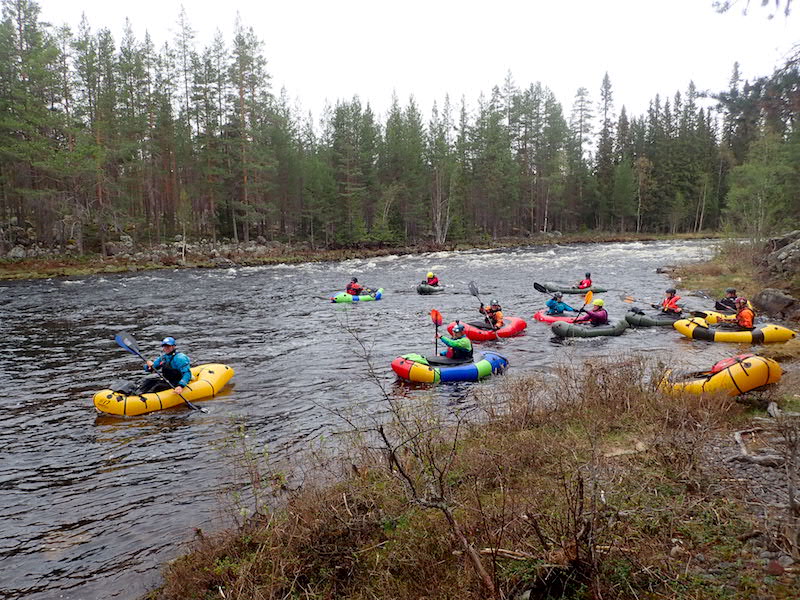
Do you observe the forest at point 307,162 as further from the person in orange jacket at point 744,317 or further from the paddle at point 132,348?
the paddle at point 132,348

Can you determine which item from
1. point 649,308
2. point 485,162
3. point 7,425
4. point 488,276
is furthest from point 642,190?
point 7,425

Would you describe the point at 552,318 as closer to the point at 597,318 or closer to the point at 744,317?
the point at 597,318

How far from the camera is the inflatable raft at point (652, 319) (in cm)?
1434

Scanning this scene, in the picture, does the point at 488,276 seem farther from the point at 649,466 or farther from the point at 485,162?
the point at 485,162

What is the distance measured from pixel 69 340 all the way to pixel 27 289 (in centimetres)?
1228

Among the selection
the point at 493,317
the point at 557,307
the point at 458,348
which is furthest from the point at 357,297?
the point at 458,348

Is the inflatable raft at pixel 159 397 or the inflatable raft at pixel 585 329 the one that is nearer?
the inflatable raft at pixel 159 397

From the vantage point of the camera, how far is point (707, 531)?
373cm

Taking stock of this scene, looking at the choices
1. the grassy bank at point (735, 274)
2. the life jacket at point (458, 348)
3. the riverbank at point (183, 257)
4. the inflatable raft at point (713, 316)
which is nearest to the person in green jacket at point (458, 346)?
the life jacket at point (458, 348)

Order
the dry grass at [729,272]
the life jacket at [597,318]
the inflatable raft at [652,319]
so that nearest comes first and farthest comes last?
the life jacket at [597,318] < the inflatable raft at [652,319] < the dry grass at [729,272]

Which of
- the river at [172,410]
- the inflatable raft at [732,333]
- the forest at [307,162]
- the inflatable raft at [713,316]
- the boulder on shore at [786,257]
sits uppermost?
the forest at [307,162]

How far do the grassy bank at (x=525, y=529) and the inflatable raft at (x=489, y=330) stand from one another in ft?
24.9

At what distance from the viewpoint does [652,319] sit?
14508mm

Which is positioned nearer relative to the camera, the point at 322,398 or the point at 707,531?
the point at 707,531
